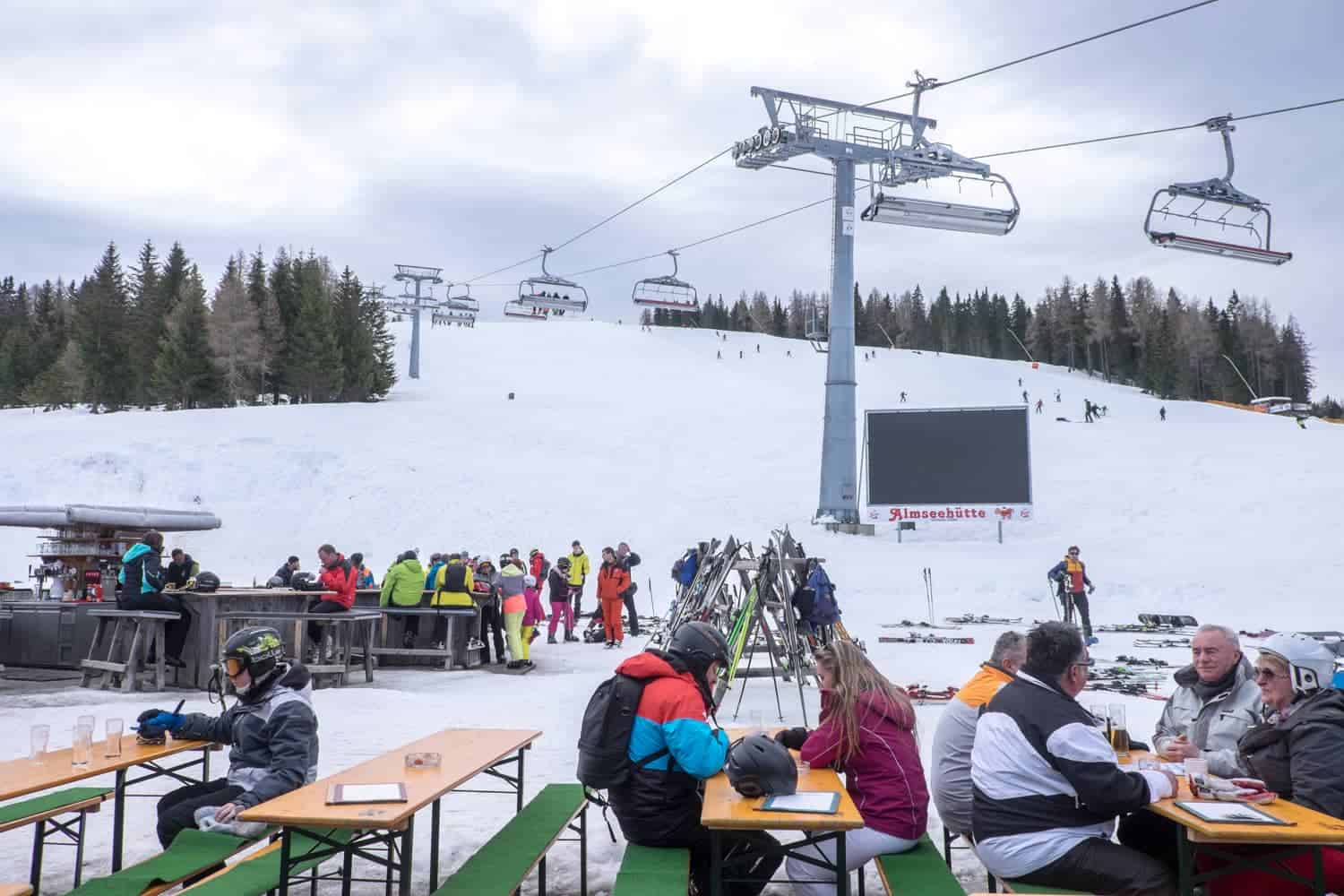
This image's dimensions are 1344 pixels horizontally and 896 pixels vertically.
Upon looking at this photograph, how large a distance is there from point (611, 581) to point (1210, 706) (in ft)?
42.7

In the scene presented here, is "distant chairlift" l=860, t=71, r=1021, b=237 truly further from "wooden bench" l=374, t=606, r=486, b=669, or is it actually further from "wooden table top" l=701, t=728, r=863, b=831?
"wooden table top" l=701, t=728, r=863, b=831

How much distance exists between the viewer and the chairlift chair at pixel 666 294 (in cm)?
3425

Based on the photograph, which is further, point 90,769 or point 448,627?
point 448,627

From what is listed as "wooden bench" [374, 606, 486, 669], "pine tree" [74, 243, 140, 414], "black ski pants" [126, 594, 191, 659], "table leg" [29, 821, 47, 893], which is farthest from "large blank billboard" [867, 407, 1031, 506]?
"pine tree" [74, 243, 140, 414]

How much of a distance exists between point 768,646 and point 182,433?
33368mm

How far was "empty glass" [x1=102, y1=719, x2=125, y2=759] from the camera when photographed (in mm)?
5285

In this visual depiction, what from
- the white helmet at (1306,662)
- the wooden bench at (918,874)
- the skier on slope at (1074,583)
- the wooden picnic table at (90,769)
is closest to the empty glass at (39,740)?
the wooden picnic table at (90,769)

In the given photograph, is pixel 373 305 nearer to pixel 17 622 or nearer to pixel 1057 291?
pixel 17 622

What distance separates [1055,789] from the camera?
4082mm

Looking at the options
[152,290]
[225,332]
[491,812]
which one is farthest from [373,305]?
[491,812]

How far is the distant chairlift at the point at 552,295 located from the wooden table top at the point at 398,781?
25289 millimetres

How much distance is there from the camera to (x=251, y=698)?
5160mm

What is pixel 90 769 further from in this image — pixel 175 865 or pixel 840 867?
pixel 840 867

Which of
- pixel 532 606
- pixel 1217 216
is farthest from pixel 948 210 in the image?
pixel 532 606
